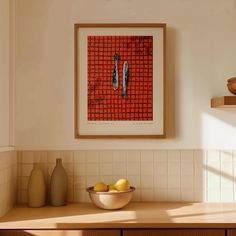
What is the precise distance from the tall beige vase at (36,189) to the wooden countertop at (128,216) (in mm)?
55

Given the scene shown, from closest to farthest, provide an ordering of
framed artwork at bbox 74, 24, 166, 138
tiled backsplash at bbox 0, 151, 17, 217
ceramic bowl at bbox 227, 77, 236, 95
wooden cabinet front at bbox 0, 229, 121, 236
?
1. wooden cabinet front at bbox 0, 229, 121, 236
2. tiled backsplash at bbox 0, 151, 17, 217
3. ceramic bowl at bbox 227, 77, 236, 95
4. framed artwork at bbox 74, 24, 166, 138

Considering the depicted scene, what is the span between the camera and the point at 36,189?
2.45 m

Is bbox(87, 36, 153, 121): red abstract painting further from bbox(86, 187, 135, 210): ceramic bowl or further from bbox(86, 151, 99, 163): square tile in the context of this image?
bbox(86, 187, 135, 210): ceramic bowl

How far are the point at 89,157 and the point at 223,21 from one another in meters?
1.28

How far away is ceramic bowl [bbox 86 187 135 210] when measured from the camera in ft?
7.39

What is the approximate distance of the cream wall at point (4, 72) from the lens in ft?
7.43

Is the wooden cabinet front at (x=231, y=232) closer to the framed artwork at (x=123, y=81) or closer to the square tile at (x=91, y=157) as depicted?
the framed artwork at (x=123, y=81)

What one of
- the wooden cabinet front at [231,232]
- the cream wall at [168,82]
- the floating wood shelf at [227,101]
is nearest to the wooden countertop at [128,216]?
the wooden cabinet front at [231,232]

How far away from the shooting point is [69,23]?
2584 mm

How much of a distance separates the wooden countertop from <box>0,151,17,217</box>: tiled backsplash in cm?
6

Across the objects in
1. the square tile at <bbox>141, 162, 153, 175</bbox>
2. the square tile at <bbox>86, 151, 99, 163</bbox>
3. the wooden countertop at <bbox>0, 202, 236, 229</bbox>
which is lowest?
the wooden countertop at <bbox>0, 202, 236, 229</bbox>

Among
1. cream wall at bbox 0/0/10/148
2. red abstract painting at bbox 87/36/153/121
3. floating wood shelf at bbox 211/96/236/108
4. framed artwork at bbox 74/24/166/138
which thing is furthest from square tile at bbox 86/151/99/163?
floating wood shelf at bbox 211/96/236/108

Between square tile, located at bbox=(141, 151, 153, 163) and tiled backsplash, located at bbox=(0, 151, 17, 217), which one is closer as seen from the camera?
tiled backsplash, located at bbox=(0, 151, 17, 217)

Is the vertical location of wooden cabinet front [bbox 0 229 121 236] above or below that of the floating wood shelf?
below
